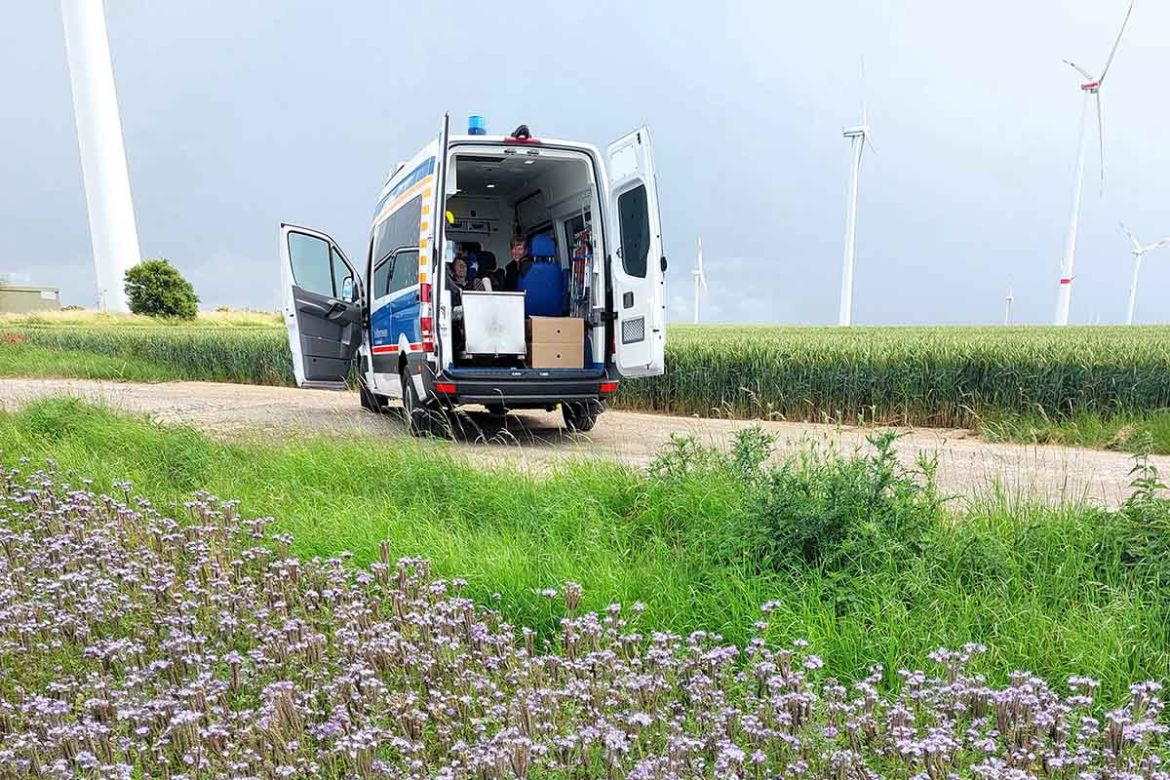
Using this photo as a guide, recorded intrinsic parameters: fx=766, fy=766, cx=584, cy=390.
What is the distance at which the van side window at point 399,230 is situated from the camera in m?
9.16

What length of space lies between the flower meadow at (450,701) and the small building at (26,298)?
7872cm

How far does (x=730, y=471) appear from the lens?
199 inches

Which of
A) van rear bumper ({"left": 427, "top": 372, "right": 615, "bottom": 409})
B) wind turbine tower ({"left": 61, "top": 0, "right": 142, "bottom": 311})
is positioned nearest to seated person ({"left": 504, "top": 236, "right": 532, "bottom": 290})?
van rear bumper ({"left": 427, "top": 372, "right": 615, "bottom": 409})

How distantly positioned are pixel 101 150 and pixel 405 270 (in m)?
50.4

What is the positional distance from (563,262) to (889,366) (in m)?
5.58

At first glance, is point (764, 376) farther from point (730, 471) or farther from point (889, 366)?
point (730, 471)

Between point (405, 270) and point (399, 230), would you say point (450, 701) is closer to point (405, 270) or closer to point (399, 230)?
point (405, 270)

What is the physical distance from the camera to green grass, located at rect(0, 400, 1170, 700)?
10.5ft

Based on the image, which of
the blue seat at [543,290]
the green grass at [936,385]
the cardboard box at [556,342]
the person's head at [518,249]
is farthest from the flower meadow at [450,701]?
the person's head at [518,249]

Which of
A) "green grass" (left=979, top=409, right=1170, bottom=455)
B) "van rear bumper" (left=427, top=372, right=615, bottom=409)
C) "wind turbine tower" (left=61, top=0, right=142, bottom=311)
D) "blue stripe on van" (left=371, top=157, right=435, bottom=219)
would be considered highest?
"wind turbine tower" (left=61, top=0, right=142, bottom=311)

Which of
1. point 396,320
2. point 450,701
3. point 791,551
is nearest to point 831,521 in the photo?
point 791,551

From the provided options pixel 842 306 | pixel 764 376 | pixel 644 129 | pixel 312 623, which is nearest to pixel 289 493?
pixel 312 623

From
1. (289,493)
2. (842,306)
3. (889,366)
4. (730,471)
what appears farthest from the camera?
(842,306)

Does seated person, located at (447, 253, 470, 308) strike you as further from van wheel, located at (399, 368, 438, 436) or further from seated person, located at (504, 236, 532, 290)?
van wheel, located at (399, 368, 438, 436)
